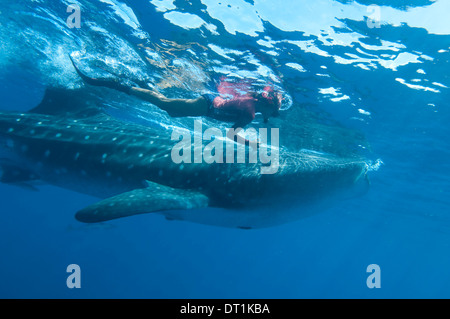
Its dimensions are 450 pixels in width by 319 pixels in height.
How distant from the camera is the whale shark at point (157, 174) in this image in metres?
4.95

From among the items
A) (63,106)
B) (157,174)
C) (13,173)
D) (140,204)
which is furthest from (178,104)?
(140,204)

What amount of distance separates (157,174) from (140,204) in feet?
4.72

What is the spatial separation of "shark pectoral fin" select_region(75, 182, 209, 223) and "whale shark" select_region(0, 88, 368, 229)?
0.01 m

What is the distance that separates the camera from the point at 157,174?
535 cm

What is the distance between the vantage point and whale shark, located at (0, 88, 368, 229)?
4949 millimetres

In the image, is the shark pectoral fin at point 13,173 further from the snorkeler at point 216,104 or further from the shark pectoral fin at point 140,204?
the shark pectoral fin at point 140,204

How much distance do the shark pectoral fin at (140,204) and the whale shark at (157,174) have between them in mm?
15

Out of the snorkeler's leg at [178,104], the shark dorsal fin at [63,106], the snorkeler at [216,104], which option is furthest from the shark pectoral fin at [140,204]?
A: the shark dorsal fin at [63,106]

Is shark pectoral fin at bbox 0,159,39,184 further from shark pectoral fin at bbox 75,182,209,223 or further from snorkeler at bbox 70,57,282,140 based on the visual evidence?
shark pectoral fin at bbox 75,182,209,223

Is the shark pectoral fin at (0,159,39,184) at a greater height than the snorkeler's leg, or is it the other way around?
the snorkeler's leg

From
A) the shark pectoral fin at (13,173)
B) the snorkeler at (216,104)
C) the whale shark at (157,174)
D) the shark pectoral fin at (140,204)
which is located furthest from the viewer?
the snorkeler at (216,104)

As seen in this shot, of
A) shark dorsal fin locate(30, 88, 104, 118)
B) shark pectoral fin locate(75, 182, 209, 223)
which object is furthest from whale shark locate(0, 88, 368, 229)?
shark dorsal fin locate(30, 88, 104, 118)
